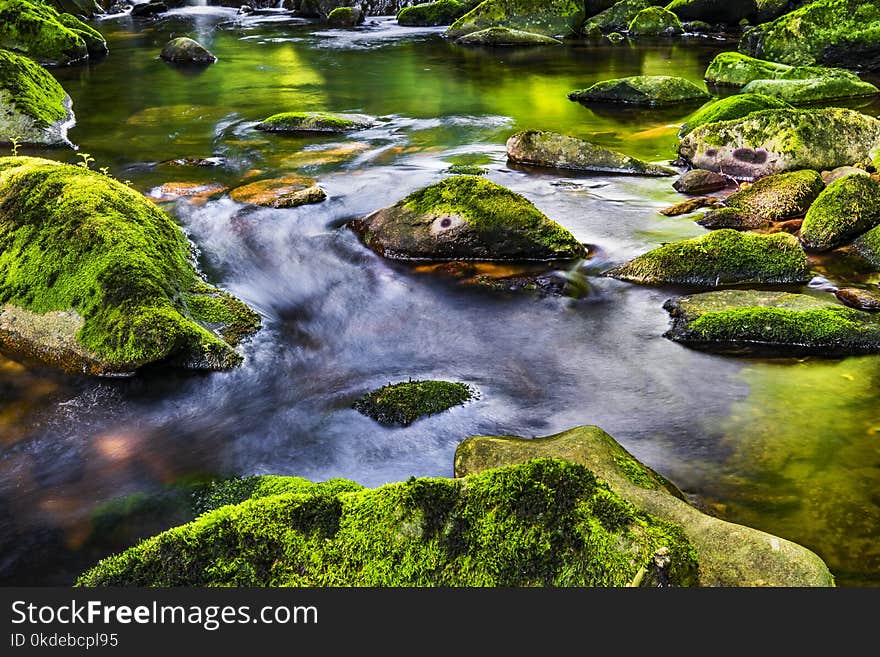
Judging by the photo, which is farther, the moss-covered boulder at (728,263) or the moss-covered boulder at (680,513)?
the moss-covered boulder at (728,263)

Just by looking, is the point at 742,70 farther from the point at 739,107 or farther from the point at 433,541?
the point at 433,541

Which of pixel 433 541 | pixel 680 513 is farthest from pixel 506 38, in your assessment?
pixel 433 541

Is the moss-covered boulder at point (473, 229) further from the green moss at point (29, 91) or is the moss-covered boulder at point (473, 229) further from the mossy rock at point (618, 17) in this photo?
the mossy rock at point (618, 17)

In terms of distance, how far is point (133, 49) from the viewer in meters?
23.4

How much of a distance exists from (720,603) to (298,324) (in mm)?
5230

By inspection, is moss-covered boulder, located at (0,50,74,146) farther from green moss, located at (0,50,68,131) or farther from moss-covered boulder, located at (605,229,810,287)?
moss-covered boulder, located at (605,229,810,287)

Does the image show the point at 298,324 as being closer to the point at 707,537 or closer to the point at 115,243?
the point at 115,243

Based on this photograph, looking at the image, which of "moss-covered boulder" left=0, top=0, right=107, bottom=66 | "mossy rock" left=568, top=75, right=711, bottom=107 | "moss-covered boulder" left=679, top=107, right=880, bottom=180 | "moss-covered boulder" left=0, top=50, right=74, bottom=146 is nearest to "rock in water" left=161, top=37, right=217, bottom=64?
"moss-covered boulder" left=0, top=0, right=107, bottom=66

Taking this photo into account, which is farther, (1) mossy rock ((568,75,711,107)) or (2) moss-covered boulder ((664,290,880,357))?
(1) mossy rock ((568,75,711,107))

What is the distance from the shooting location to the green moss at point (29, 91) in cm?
1298

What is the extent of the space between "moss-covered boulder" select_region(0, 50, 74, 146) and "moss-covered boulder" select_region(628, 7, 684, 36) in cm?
1894

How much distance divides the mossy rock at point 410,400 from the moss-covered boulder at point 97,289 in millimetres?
1313

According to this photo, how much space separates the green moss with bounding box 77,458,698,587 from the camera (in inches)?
110

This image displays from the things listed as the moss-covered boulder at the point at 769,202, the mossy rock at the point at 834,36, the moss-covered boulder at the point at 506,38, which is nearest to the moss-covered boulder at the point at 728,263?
the moss-covered boulder at the point at 769,202
